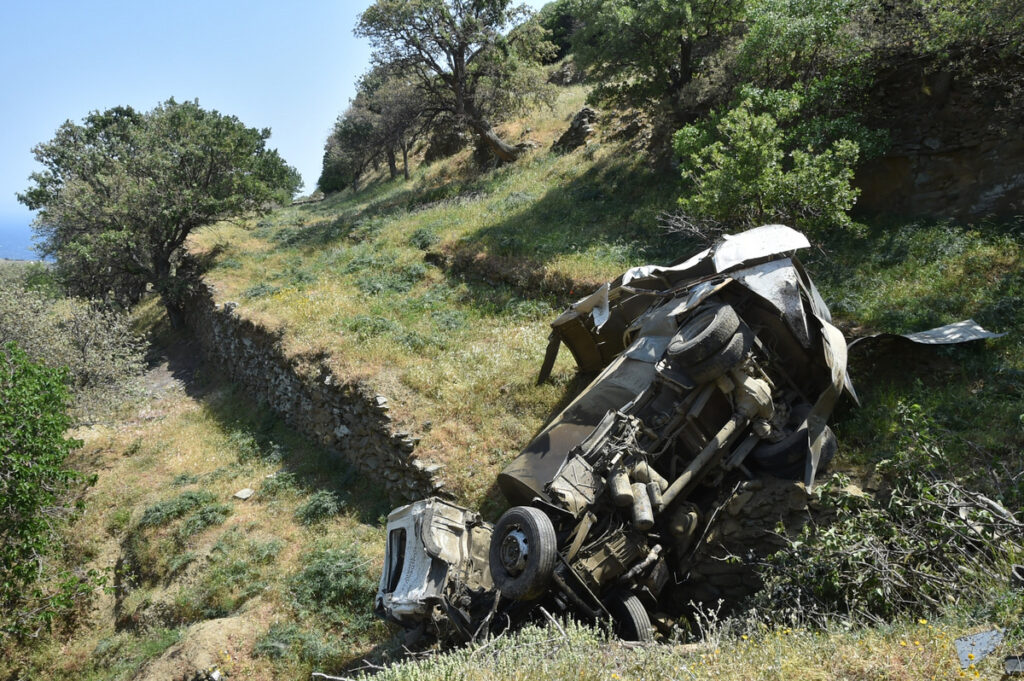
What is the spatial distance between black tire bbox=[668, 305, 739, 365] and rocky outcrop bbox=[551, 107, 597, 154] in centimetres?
1938

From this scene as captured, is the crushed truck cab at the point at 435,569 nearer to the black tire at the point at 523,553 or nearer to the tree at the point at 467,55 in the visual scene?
the black tire at the point at 523,553

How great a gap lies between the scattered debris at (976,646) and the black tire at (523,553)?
11.2ft

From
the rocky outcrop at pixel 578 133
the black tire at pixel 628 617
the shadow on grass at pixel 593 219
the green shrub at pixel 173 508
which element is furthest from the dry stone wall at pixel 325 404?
the rocky outcrop at pixel 578 133

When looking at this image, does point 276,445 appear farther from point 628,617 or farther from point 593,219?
point 593,219

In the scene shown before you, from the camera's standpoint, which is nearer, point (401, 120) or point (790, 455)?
point (790, 455)

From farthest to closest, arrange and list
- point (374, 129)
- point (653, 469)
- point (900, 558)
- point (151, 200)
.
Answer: point (374, 129)
point (151, 200)
point (653, 469)
point (900, 558)

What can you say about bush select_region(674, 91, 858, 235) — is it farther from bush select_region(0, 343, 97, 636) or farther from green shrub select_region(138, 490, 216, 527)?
bush select_region(0, 343, 97, 636)

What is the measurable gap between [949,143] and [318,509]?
48.2 ft

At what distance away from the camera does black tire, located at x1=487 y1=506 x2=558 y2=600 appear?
6.22m

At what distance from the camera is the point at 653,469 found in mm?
7320

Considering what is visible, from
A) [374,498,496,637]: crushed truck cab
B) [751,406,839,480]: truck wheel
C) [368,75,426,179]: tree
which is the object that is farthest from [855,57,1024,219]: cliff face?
[368,75,426,179]: tree

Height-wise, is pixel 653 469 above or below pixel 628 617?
above

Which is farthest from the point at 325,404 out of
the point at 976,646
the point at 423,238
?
the point at 976,646

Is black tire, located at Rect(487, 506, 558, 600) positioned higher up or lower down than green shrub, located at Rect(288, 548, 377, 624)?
higher up
